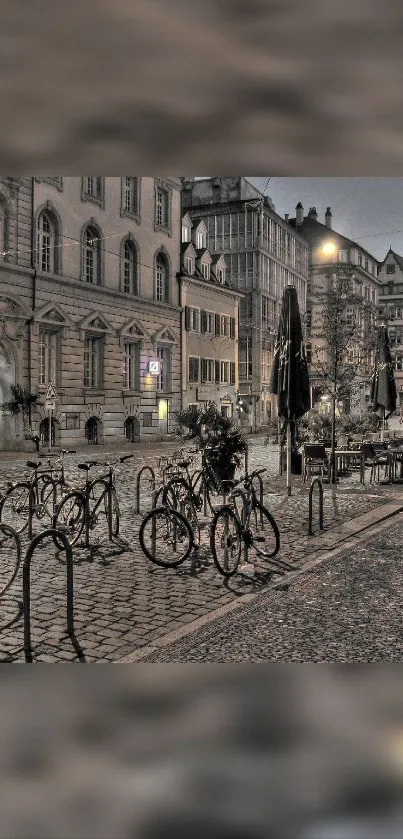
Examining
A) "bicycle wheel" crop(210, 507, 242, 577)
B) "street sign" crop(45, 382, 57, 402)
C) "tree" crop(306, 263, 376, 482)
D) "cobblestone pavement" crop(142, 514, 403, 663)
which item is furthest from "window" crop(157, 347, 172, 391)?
"cobblestone pavement" crop(142, 514, 403, 663)

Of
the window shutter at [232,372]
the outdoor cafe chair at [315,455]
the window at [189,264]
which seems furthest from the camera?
the window at [189,264]

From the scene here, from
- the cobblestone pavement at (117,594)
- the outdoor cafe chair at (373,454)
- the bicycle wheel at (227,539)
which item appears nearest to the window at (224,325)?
the outdoor cafe chair at (373,454)

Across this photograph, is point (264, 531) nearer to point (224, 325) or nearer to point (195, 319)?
point (195, 319)

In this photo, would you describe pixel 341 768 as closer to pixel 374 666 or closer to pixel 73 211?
pixel 374 666

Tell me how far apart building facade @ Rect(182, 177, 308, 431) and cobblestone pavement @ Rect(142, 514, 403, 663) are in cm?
1684

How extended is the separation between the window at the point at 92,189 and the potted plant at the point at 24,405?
5106 millimetres

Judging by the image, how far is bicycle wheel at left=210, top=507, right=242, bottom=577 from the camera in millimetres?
7020

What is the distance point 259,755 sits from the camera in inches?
140

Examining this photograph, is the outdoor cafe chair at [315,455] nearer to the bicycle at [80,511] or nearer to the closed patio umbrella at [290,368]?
the closed patio umbrella at [290,368]

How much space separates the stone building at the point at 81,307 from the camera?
1897 centimetres

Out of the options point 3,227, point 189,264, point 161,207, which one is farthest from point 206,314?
point 3,227

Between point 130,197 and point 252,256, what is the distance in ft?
39.4

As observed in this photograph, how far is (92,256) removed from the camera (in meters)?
21.0

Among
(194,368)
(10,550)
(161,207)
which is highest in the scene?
(161,207)
